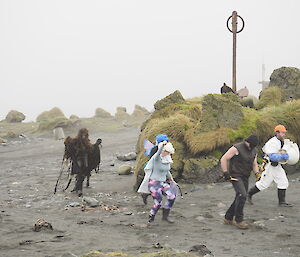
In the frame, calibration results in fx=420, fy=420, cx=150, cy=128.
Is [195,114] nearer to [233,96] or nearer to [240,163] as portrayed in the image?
[233,96]

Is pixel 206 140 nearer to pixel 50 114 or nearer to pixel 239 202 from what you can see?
pixel 239 202

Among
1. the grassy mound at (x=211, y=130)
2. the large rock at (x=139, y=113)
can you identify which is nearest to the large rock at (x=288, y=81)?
the grassy mound at (x=211, y=130)

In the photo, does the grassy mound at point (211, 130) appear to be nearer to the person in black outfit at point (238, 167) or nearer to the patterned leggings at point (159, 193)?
the patterned leggings at point (159, 193)

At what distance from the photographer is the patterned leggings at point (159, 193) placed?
8.15 meters

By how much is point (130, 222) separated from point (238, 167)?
236 centimetres

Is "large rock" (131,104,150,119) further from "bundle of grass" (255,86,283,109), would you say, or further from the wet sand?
the wet sand

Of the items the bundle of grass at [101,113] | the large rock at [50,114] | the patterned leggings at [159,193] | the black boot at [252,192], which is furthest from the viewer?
the bundle of grass at [101,113]

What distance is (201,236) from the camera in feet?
23.3

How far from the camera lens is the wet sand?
637cm

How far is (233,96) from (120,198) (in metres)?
5.41

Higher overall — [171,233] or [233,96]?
[233,96]

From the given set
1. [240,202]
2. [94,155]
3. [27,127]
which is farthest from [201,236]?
[27,127]

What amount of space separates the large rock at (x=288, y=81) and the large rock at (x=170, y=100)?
5.88 meters

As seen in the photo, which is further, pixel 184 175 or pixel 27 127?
pixel 27 127
